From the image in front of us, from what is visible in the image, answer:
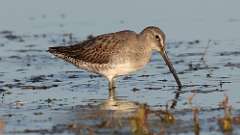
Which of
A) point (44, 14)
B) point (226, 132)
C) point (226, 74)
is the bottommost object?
point (226, 132)

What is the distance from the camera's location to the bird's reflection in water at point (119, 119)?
918 cm

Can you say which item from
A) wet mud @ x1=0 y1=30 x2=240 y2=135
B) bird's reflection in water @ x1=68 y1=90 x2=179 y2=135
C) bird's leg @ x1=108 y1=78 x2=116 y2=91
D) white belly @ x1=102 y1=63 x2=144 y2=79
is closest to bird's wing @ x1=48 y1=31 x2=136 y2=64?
white belly @ x1=102 y1=63 x2=144 y2=79

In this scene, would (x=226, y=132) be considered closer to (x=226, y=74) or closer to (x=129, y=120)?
(x=129, y=120)

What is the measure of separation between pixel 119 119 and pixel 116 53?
273 cm

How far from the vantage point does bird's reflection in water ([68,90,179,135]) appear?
9180 mm

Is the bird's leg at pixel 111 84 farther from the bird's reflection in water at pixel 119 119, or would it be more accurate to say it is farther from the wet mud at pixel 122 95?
the bird's reflection in water at pixel 119 119

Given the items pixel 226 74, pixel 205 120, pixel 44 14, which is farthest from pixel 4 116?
pixel 44 14

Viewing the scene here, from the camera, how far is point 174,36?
17.4 meters

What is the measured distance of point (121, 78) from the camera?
14.1 metres

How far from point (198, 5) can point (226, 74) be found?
640cm

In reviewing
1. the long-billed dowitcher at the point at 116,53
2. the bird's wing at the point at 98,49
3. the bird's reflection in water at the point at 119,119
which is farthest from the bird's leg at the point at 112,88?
the bird's reflection in water at the point at 119,119

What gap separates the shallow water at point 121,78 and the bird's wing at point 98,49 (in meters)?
0.42

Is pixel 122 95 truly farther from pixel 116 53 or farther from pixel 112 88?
pixel 116 53

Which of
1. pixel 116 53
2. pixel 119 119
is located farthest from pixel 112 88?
pixel 119 119
